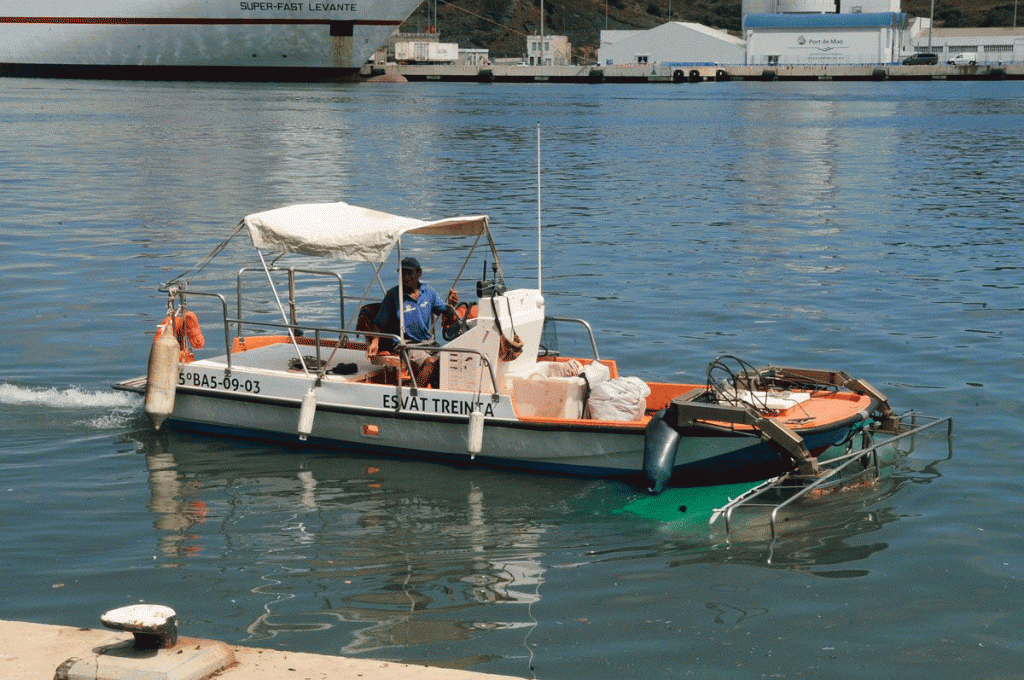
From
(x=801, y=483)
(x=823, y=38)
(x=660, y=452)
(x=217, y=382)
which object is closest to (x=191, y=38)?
(x=823, y=38)

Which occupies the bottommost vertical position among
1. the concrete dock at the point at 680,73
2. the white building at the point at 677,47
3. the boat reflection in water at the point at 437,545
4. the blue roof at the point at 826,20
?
the boat reflection in water at the point at 437,545

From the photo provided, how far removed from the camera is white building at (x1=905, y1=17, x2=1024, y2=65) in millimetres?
167625

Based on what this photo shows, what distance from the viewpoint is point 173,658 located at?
27.0 feet

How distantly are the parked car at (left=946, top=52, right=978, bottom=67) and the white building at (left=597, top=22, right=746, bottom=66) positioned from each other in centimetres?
2710

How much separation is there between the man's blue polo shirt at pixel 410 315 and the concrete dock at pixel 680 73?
141633mm

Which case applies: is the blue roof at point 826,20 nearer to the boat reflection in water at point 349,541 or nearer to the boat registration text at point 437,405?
the boat registration text at point 437,405

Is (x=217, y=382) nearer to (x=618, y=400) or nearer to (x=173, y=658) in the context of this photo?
(x=618, y=400)

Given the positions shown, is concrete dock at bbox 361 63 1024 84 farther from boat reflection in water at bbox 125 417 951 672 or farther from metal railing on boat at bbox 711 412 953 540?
metal railing on boat at bbox 711 412 953 540

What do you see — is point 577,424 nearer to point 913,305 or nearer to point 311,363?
point 311,363

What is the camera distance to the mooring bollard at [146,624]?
27.1 ft

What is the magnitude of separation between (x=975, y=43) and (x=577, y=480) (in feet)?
559

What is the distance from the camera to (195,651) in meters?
8.34

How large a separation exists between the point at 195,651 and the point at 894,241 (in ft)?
93.0

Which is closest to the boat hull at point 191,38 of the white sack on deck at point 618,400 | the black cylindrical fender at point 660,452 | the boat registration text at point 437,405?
the boat registration text at point 437,405
